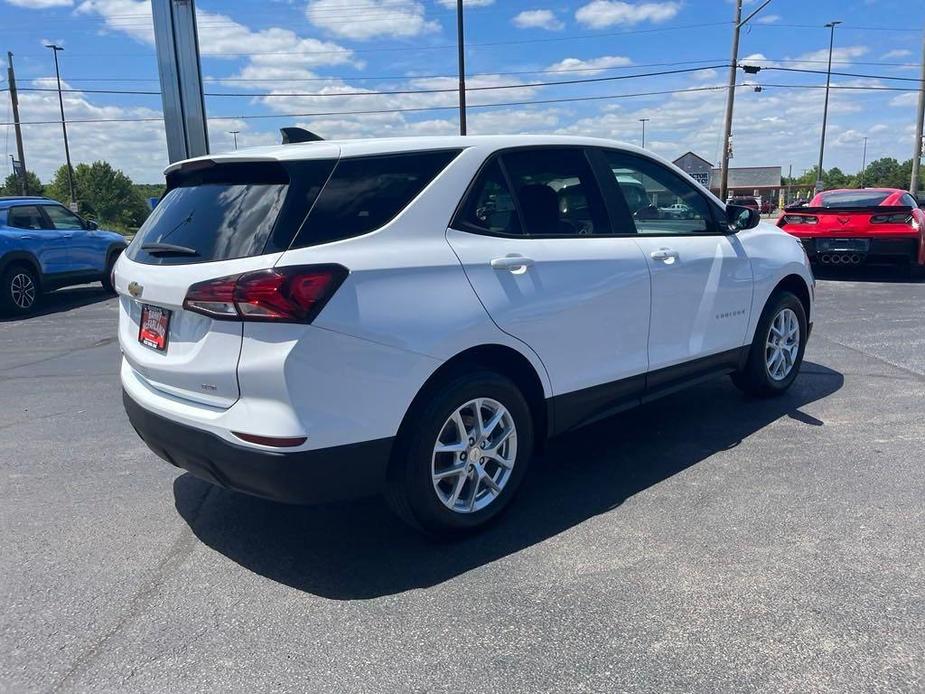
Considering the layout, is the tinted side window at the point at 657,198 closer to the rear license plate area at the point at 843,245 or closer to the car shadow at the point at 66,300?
the rear license plate area at the point at 843,245

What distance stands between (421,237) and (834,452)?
9.50 feet

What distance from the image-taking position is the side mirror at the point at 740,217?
494 cm

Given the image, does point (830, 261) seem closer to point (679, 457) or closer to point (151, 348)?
point (679, 457)

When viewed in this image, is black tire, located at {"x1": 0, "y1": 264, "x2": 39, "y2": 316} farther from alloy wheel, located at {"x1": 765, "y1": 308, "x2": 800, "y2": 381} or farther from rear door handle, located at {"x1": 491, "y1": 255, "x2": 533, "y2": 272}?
alloy wheel, located at {"x1": 765, "y1": 308, "x2": 800, "y2": 381}

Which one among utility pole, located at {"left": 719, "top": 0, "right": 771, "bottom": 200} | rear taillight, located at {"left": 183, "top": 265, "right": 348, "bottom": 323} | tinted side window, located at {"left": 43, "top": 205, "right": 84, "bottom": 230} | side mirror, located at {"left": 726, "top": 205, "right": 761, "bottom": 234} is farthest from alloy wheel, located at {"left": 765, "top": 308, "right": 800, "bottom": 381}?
utility pole, located at {"left": 719, "top": 0, "right": 771, "bottom": 200}

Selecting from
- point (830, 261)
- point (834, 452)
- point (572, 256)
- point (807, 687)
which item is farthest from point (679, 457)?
point (830, 261)

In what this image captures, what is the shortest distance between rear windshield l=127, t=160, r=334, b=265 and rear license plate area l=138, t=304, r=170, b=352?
0.21 m

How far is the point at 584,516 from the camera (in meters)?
3.66

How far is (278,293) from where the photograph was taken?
276 centimetres

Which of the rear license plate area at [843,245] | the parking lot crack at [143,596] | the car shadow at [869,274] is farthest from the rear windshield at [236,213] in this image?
the car shadow at [869,274]

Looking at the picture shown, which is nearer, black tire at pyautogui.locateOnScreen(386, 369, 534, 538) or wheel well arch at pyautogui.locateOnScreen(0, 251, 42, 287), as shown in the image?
black tire at pyautogui.locateOnScreen(386, 369, 534, 538)

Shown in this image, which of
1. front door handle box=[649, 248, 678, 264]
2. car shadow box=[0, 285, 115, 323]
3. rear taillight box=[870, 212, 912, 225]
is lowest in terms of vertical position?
car shadow box=[0, 285, 115, 323]

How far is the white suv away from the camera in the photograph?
2832mm

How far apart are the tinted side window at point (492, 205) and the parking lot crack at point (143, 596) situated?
6.48ft
